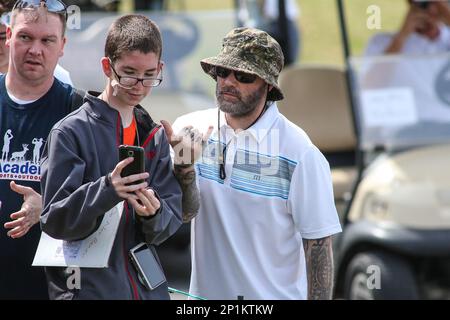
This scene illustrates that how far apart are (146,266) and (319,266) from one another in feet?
2.27

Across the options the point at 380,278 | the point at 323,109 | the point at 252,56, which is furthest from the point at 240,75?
the point at 323,109

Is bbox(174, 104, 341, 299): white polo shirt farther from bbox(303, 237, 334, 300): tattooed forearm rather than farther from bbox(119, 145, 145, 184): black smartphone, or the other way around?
bbox(119, 145, 145, 184): black smartphone

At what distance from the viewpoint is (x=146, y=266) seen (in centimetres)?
327

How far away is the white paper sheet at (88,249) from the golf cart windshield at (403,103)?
3.38 metres

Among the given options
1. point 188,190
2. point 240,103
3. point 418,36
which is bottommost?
point 188,190

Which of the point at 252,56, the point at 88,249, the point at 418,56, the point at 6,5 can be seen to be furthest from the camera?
the point at 418,56

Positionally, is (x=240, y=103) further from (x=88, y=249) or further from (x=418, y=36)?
(x=418, y=36)

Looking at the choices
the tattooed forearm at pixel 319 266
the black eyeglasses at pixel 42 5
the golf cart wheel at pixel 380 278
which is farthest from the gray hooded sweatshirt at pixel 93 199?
the golf cart wheel at pixel 380 278

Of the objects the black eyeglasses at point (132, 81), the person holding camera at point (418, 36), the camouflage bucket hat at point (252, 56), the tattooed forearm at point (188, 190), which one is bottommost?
the tattooed forearm at point (188, 190)

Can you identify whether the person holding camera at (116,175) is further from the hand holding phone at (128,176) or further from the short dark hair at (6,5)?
the short dark hair at (6,5)

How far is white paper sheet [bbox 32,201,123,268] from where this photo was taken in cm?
321

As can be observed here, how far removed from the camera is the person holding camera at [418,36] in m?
6.65

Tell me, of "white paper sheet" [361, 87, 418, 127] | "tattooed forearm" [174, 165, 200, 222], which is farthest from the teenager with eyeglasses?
"white paper sheet" [361, 87, 418, 127]

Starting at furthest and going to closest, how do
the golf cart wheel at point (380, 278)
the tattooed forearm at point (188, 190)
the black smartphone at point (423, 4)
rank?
1. the black smartphone at point (423, 4)
2. the golf cart wheel at point (380, 278)
3. the tattooed forearm at point (188, 190)
